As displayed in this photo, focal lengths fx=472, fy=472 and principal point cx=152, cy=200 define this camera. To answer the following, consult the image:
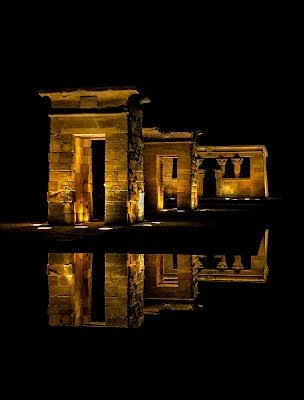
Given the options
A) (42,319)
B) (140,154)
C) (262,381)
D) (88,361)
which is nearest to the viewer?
(262,381)

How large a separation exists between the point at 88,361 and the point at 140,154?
473 inches

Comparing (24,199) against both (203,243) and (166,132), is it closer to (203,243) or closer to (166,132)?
(166,132)

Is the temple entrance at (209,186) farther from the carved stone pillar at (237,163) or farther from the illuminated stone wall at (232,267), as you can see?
the illuminated stone wall at (232,267)

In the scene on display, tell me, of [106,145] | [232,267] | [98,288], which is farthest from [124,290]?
[106,145]

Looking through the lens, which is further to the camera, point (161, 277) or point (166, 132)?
point (166, 132)

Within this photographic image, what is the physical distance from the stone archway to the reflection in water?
5.55 m

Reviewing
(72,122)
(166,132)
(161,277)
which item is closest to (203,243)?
(161,277)

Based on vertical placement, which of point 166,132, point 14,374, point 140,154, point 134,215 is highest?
point 166,132

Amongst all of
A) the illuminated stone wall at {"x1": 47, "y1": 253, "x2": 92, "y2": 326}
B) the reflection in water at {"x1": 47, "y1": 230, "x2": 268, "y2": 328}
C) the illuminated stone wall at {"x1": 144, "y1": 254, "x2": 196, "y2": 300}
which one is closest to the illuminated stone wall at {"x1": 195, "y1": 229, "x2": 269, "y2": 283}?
the reflection in water at {"x1": 47, "y1": 230, "x2": 268, "y2": 328}

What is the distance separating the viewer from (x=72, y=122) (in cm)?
1338

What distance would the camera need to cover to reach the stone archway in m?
13.0

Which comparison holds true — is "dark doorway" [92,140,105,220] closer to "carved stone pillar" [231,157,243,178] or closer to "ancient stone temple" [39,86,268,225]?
"carved stone pillar" [231,157,243,178]

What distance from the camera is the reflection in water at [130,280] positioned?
4309 mm

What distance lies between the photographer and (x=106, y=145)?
13070 mm
